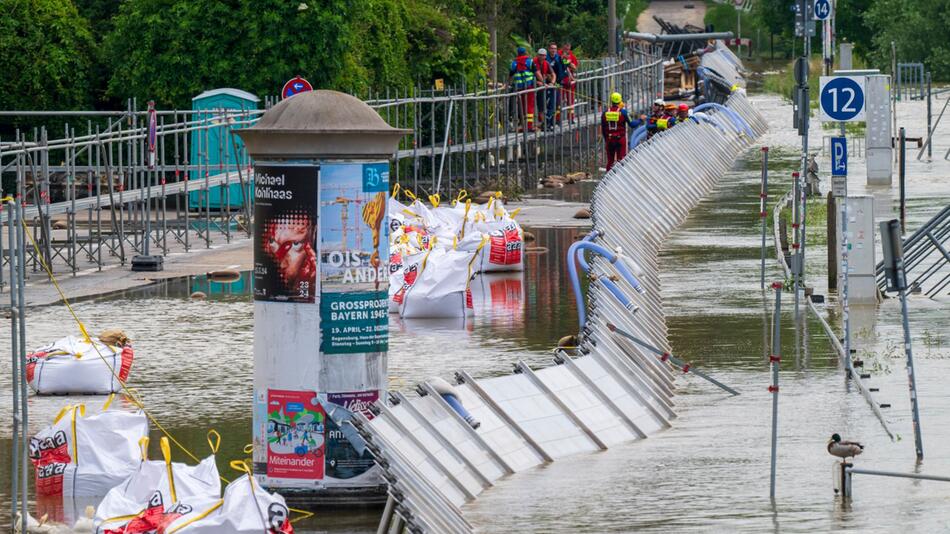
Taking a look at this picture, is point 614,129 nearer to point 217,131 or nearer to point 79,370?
point 217,131

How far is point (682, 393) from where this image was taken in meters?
16.6

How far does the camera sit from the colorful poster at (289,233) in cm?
1235

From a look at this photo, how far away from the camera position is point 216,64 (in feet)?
119

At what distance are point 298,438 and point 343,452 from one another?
31 centimetres

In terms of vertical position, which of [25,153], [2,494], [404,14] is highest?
[404,14]

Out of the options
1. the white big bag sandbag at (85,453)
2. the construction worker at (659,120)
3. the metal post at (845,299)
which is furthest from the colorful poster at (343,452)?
the construction worker at (659,120)

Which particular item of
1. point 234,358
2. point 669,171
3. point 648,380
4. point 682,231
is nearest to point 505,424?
point 648,380

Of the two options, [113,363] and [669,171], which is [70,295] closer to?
[113,363]

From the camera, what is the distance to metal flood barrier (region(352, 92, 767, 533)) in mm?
11023

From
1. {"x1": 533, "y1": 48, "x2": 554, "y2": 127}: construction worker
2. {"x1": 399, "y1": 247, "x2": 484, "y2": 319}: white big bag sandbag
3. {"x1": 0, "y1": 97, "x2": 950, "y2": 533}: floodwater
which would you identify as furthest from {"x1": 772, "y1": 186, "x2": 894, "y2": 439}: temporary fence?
{"x1": 533, "y1": 48, "x2": 554, "y2": 127}: construction worker

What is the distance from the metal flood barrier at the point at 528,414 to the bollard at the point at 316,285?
1.54 feet

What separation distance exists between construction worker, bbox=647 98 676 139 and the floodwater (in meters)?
12.6

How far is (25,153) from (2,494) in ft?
40.7

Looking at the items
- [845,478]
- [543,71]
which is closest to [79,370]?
[845,478]
